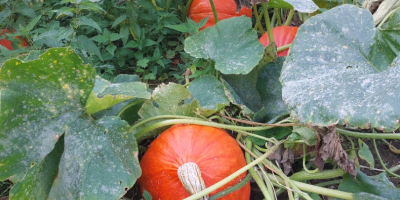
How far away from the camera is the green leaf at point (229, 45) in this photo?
1.41 metres

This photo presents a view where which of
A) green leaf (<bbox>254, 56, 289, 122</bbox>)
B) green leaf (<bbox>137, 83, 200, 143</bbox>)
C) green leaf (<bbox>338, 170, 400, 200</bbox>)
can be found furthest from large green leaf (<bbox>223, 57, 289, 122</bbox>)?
green leaf (<bbox>338, 170, 400, 200</bbox>)

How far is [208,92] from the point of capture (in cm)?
138

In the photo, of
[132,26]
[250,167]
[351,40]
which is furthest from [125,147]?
[132,26]

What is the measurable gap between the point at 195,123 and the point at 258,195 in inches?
15.2

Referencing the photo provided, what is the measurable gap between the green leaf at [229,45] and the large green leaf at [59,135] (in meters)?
0.50

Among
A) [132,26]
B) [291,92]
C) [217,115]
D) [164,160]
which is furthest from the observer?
[132,26]

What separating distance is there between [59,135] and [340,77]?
28.7 inches

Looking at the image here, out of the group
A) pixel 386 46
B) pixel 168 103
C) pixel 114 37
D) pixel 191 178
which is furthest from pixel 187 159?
pixel 114 37

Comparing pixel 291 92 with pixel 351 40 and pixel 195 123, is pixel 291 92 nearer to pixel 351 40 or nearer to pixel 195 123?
pixel 351 40

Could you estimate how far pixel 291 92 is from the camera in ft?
3.00

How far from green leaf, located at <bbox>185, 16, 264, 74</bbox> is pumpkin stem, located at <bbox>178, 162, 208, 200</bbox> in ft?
1.32

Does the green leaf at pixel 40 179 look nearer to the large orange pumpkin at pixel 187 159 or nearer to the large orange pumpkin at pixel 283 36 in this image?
the large orange pumpkin at pixel 187 159

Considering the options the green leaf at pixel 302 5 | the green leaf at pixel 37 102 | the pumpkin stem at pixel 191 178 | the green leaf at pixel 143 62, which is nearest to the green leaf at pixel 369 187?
the pumpkin stem at pixel 191 178

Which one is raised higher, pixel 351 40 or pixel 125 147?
pixel 351 40
